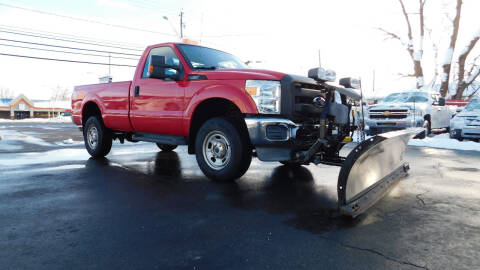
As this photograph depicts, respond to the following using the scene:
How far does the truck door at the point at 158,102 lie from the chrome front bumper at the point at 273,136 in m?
1.42

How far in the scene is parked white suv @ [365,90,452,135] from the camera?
12484mm

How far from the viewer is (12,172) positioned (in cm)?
555

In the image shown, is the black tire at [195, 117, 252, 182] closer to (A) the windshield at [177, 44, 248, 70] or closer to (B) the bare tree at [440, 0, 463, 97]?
(A) the windshield at [177, 44, 248, 70]

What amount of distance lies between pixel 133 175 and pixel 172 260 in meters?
3.37

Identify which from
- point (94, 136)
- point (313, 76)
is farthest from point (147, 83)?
point (313, 76)

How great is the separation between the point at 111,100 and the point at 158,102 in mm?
1521

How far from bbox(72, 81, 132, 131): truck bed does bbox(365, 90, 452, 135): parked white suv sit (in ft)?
31.4

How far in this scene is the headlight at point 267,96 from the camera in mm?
4176

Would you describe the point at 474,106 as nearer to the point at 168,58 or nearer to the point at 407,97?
the point at 407,97

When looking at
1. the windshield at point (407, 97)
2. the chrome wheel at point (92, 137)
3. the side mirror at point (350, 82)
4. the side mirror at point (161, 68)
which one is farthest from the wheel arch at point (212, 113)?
the windshield at point (407, 97)

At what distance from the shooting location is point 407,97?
14.2m

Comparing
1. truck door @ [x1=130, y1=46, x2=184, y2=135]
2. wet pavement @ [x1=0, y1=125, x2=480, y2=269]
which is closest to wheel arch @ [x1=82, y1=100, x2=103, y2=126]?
truck door @ [x1=130, y1=46, x2=184, y2=135]

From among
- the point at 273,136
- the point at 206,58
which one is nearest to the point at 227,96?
the point at 273,136

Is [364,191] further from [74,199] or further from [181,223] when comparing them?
[74,199]
